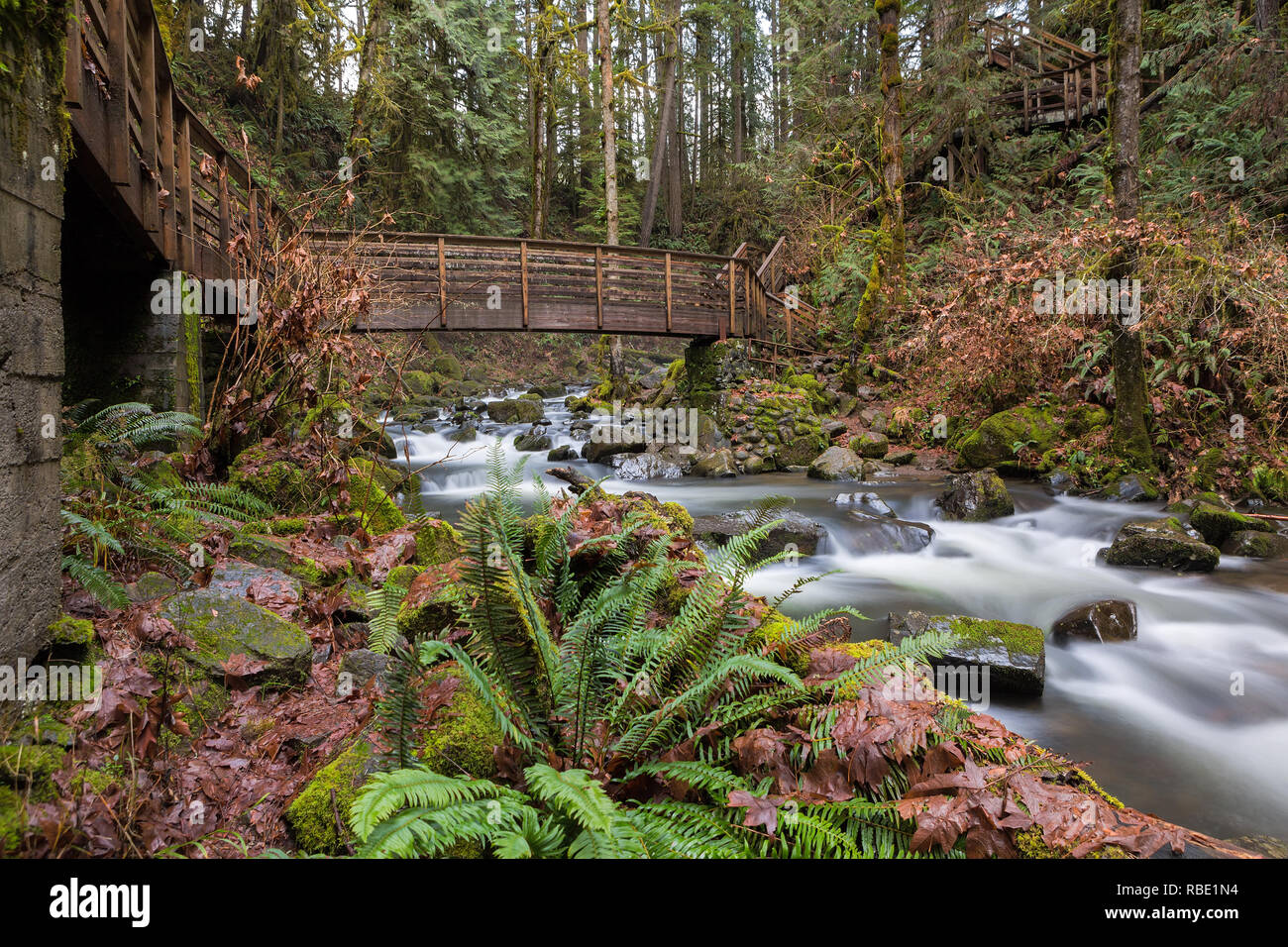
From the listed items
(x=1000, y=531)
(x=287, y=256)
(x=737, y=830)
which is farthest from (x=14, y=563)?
(x=1000, y=531)

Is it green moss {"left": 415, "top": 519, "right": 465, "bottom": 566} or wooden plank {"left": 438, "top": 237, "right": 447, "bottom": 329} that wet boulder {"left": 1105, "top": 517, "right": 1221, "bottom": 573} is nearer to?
green moss {"left": 415, "top": 519, "right": 465, "bottom": 566}

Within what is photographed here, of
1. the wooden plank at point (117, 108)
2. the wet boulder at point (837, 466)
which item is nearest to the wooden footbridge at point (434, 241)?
the wooden plank at point (117, 108)

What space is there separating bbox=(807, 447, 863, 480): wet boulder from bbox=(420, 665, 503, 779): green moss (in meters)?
→ 10.3

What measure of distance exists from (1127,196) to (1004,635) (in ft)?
24.0

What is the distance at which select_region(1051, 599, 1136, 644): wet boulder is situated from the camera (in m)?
5.64

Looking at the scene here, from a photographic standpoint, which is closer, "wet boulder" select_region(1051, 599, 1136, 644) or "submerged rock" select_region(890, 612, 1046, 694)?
"submerged rock" select_region(890, 612, 1046, 694)

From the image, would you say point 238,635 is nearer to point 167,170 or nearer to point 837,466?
point 167,170

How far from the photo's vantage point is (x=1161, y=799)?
3.82 m

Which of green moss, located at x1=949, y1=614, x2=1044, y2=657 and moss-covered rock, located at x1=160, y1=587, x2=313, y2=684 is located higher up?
moss-covered rock, located at x1=160, y1=587, x2=313, y2=684

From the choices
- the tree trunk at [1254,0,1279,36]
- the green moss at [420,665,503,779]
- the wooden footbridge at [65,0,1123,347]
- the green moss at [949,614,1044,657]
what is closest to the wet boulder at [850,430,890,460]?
the wooden footbridge at [65,0,1123,347]

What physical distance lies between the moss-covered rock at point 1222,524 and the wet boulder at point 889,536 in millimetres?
2922

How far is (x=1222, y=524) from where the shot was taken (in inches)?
299

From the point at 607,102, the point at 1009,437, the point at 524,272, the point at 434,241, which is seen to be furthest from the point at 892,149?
the point at 434,241

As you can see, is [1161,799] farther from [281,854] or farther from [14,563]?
[14,563]
